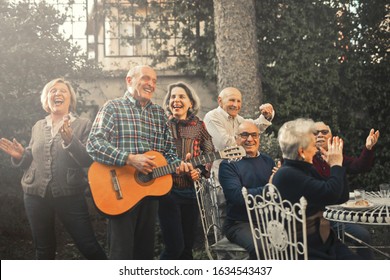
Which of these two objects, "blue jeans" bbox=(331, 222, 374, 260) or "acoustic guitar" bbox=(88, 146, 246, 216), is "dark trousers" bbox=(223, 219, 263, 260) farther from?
"blue jeans" bbox=(331, 222, 374, 260)

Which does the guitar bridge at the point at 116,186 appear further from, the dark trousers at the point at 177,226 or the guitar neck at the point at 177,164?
the dark trousers at the point at 177,226

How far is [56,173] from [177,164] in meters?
0.75

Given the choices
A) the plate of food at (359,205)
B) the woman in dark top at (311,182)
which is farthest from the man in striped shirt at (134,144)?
the plate of food at (359,205)

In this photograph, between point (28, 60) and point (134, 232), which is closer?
point (134, 232)

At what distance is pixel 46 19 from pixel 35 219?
1.40 metres

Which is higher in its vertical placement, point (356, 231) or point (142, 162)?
point (142, 162)

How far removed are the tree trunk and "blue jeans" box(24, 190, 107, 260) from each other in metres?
1.36

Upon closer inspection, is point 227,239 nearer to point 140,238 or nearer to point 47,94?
point 140,238

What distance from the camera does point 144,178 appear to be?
326cm

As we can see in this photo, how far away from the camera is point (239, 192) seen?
123 inches

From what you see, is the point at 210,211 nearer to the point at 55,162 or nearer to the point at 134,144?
the point at 134,144

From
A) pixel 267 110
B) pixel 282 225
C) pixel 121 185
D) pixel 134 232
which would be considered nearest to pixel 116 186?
pixel 121 185
